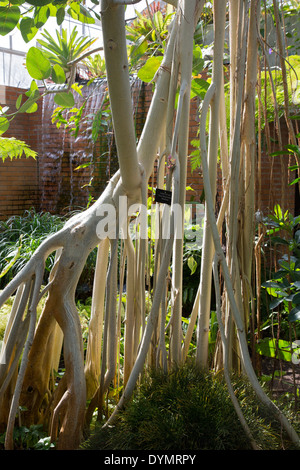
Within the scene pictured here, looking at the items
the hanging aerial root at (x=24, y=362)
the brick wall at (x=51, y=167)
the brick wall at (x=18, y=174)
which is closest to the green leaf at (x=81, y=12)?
the hanging aerial root at (x=24, y=362)

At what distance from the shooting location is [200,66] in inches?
76.1

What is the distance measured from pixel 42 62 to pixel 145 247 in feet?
2.34

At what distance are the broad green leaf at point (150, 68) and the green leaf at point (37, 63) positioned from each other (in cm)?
48

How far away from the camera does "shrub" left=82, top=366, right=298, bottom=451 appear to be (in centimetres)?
135

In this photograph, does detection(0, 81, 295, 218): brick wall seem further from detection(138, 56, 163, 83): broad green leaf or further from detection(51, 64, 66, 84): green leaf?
detection(51, 64, 66, 84): green leaf

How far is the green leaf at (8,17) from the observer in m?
1.54

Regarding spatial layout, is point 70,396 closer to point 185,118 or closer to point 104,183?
point 185,118

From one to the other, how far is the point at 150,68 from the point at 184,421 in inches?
52.2

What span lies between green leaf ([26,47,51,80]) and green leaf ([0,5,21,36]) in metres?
0.11

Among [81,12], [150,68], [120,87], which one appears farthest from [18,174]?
[120,87]

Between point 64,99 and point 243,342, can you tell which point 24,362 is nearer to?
point 243,342

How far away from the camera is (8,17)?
1558 mm
